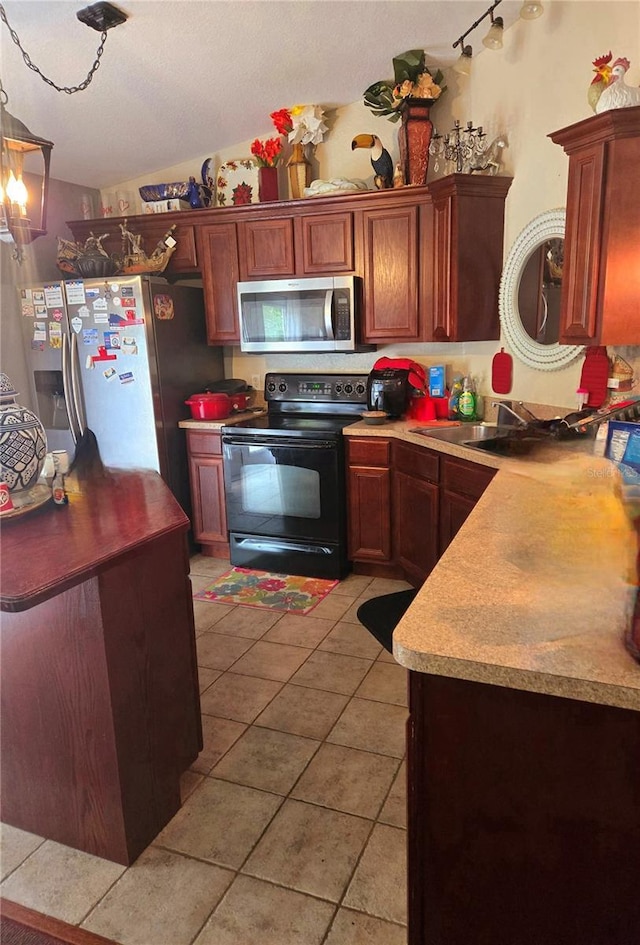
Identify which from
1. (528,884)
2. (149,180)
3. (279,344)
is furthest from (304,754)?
(149,180)

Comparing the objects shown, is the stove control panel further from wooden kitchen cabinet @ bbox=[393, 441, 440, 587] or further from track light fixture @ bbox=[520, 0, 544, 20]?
track light fixture @ bbox=[520, 0, 544, 20]

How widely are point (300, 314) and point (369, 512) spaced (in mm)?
1219

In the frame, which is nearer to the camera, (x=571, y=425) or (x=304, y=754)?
(x=304, y=754)

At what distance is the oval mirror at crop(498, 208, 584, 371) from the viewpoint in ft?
9.42

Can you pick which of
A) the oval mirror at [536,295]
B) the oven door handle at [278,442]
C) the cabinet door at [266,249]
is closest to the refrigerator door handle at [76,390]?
the oven door handle at [278,442]

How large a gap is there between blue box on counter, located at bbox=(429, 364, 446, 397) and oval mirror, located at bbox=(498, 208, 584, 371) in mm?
461

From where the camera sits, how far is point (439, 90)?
3182 millimetres

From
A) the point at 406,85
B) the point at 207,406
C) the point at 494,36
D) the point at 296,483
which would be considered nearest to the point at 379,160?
the point at 406,85

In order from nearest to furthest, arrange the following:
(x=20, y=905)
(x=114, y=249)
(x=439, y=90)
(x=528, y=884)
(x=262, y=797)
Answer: (x=528, y=884), (x=20, y=905), (x=262, y=797), (x=439, y=90), (x=114, y=249)

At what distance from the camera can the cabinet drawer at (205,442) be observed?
12.4 feet

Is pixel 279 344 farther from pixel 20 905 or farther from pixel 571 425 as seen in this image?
pixel 20 905

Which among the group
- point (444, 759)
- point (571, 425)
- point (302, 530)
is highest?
point (571, 425)

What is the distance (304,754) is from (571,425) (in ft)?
5.50

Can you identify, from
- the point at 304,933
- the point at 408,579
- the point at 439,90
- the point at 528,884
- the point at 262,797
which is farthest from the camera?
the point at 408,579
